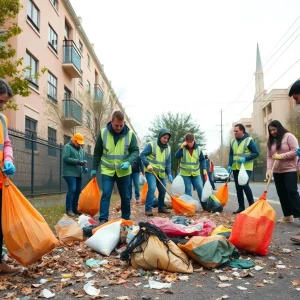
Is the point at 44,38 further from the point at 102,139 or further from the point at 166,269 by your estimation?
the point at 166,269

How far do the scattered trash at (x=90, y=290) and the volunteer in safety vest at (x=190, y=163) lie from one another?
513 centimetres

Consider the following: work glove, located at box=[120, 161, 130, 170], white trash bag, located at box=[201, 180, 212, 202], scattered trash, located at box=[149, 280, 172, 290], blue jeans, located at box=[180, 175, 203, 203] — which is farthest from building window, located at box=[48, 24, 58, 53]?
scattered trash, located at box=[149, 280, 172, 290]

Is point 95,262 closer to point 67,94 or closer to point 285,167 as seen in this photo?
point 285,167

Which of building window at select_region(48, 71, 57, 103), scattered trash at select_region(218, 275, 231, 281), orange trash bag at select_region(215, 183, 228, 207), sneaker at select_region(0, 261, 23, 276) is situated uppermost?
building window at select_region(48, 71, 57, 103)

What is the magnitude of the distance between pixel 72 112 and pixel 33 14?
582 centimetres

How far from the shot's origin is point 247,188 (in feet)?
23.1

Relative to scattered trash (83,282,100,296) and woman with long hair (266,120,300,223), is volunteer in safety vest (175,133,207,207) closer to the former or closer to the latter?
woman with long hair (266,120,300,223)

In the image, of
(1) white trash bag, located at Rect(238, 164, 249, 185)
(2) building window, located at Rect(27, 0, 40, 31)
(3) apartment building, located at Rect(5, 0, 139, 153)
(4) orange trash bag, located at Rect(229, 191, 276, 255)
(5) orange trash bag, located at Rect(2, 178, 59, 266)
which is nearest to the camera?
(5) orange trash bag, located at Rect(2, 178, 59, 266)

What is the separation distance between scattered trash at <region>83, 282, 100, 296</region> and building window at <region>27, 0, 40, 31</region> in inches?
577

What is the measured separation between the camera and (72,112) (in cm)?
1995

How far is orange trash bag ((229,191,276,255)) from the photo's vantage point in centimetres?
384

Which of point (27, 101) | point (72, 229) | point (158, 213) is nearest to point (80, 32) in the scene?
point (27, 101)

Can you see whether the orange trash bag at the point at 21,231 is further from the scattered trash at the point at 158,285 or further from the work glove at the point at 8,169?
the scattered trash at the point at 158,285

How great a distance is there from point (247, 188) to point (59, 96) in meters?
14.9
